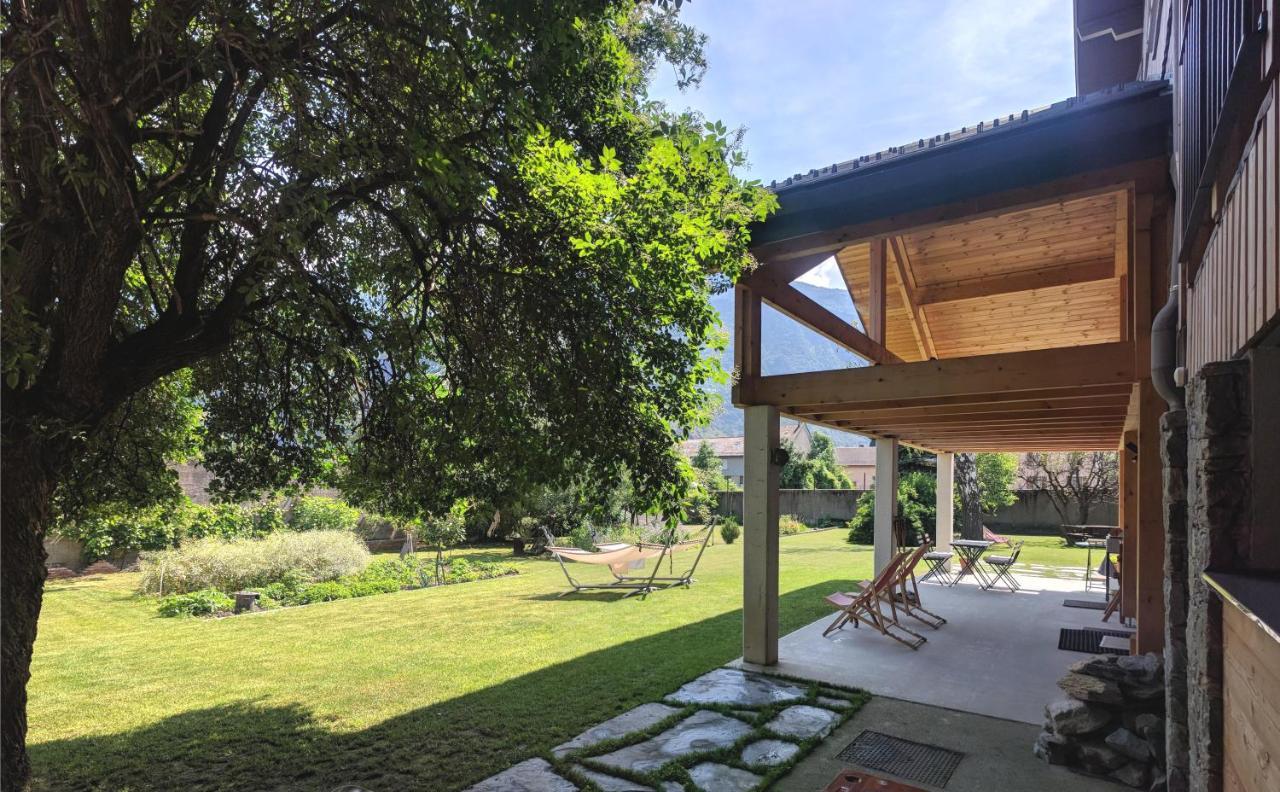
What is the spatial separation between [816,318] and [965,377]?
1732 mm

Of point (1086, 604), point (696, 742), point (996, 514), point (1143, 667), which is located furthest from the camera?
point (996, 514)

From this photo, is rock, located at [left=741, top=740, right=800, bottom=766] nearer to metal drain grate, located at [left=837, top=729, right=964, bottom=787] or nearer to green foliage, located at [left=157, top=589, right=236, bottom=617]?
metal drain grate, located at [left=837, top=729, right=964, bottom=787]

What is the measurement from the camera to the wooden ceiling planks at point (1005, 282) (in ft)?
24.8

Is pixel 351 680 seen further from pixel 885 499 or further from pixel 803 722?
pixel 885 499

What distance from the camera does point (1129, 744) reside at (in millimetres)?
3949

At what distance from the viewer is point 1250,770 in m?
1.64

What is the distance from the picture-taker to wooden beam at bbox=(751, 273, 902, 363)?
6.20m

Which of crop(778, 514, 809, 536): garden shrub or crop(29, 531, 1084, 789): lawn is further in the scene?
crop(778, 514, 809, 536): garden shrub

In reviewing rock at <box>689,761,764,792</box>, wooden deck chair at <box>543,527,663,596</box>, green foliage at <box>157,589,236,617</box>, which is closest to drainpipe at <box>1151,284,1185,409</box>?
Answer: rock at <box>689,761,764,792</box>

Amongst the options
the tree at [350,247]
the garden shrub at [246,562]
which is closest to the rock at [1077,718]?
the tree at [350,247]

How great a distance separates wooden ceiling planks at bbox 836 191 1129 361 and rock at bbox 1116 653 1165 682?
3.76m

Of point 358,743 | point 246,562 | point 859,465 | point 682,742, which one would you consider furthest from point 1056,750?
point 859,465

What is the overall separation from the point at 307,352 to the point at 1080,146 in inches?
209

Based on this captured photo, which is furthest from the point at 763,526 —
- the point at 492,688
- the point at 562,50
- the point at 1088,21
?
the point at 1088,21
